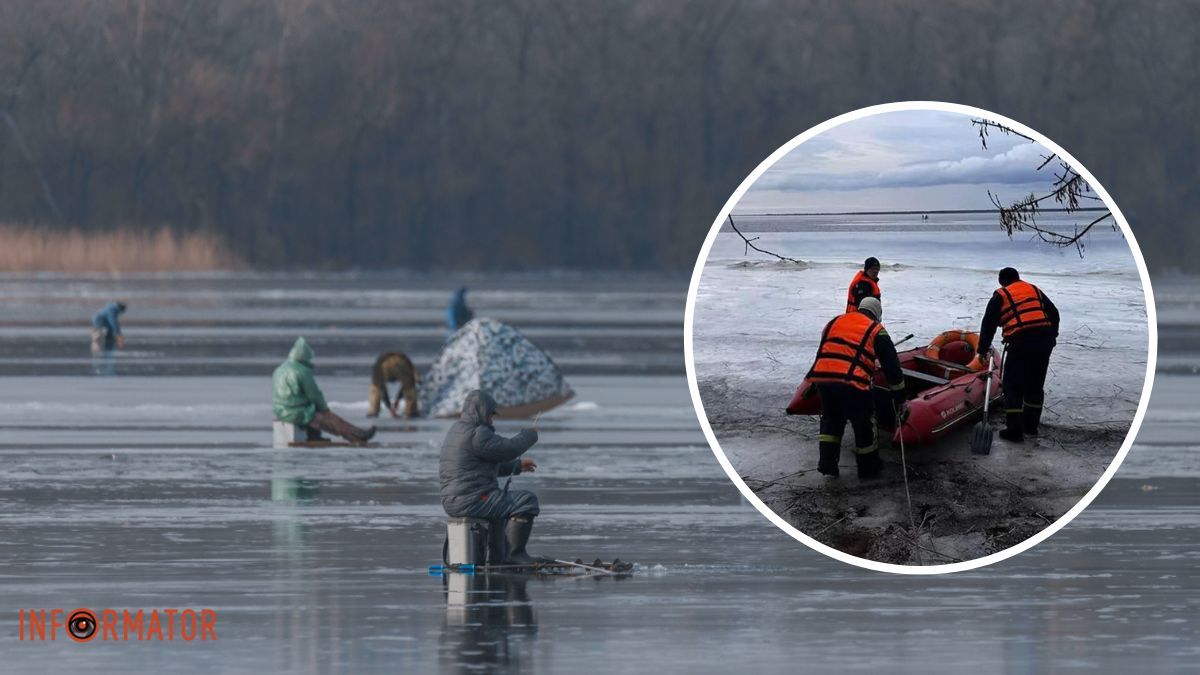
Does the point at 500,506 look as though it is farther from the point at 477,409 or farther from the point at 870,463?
the point at 870,463

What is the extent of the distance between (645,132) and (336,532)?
9791 cm

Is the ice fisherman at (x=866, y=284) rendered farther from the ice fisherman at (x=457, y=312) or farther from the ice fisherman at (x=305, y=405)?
the ice fisherman at (x=457, y=312)

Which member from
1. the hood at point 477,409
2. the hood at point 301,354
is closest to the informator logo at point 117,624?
the hood at point 477,409

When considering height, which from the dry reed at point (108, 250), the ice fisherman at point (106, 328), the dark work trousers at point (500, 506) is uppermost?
the dry reed at point (108, 250)

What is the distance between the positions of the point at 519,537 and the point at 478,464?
561mm

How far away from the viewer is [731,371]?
746 centimetres

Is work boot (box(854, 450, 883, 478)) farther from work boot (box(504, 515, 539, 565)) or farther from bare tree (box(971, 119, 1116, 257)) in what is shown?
work boot (box(504, 515, 539, 565))

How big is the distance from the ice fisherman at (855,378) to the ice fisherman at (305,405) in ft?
48.5

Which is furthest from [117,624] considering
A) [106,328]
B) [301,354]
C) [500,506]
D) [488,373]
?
[106,328]

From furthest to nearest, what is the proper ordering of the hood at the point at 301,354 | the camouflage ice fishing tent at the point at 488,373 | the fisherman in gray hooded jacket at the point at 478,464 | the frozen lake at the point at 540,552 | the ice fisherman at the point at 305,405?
the camouflage ice fishing tent at the point at 488,373, the ice fisherman at the point at 305,405, the hood at the point at 301,354, the fisherman in gray hooded jacket at the point at 478,464, the frozen lake at the point at 540,552

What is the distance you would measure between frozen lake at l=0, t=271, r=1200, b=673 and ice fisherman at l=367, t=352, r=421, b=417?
0.58 metres

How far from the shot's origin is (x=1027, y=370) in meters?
7.33

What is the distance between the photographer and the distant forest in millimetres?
108562

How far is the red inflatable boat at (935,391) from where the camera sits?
7.24 metres
